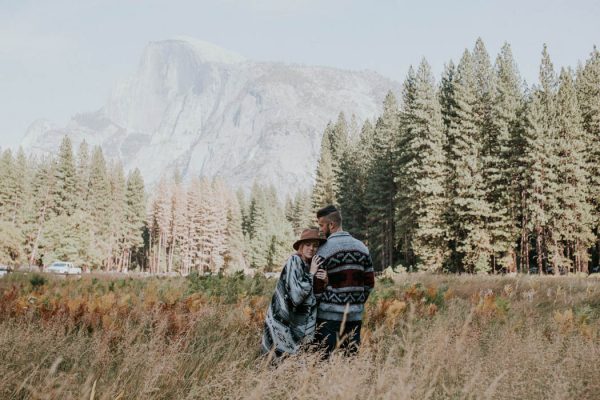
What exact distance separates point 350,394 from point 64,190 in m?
61.2

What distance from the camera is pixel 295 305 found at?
Result: 4.04 m

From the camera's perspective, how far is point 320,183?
55.2 m

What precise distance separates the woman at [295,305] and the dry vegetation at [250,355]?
9.4 inches

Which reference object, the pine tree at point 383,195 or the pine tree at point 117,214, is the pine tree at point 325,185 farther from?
the pine tree at point 117,214

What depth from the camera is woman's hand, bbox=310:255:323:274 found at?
4.09 metres

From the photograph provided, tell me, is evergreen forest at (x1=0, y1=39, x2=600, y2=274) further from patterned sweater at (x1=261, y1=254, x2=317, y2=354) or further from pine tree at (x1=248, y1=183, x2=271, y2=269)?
pine tree at (x1=248, y1=183, x2=271, y2=269)

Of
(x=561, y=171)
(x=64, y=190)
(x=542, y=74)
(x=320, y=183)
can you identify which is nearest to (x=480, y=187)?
(x=561, y=171)

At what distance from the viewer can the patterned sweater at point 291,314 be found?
4.06 meters

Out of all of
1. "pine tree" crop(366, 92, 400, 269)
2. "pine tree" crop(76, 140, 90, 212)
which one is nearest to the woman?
"pine tree" crop(366, 92, 400, 269)

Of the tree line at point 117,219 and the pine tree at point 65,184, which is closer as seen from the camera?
the tree line at point 117,219

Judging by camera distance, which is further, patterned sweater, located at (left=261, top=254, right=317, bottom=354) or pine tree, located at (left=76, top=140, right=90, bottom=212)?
pine tree, located at (left=76, top=140, right=90, bottom=212)

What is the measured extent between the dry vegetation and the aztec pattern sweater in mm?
473

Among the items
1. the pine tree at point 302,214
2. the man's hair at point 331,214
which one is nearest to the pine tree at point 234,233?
the pine tree at point 302,214

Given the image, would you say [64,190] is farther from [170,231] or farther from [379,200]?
[379,200]
